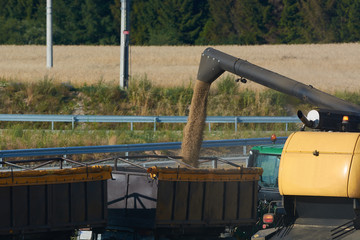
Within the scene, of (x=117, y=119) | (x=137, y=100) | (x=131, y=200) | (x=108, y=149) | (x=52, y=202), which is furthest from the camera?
(x=137, y=100)

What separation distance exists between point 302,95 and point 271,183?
186 centimetres

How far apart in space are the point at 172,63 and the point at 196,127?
41797 mm

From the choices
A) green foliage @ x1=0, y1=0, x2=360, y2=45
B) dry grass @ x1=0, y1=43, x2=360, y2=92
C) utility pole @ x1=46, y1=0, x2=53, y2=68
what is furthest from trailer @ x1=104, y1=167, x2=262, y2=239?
green foliage @ x1=0, y1=0, x2=360, y2=45

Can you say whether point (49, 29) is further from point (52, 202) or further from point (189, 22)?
point (189, 22)

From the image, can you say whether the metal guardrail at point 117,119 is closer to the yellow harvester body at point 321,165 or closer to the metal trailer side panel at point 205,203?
the metal trailer side panel at point 205,203

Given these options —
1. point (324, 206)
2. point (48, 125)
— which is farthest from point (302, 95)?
point (48, 125)

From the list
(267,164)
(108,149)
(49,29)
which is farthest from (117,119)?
(267,164)

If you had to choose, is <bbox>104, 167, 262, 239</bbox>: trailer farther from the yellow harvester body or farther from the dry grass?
the dry grass

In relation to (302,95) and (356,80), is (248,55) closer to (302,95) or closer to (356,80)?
(356,80)

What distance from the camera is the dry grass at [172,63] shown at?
138 ft

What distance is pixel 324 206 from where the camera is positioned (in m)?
9.07

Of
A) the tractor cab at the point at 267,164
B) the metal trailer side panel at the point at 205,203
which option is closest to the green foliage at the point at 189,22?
the tractor cab at the point at 267,164

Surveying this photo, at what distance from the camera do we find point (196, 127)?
1432cm

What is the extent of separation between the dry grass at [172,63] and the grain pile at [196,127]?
22.6m
